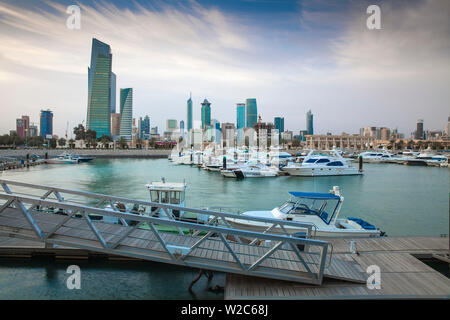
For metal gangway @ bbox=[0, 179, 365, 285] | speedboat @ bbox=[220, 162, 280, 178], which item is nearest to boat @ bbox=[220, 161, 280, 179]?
speedboat @ bbox=[220, 162, 280, 178]

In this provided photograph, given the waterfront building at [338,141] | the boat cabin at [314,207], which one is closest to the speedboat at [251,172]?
the boat cabin at [314,207]

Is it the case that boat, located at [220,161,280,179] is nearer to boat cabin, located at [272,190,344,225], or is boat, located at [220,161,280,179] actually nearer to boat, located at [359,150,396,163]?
boat cabin, located at [272,190,344,225]

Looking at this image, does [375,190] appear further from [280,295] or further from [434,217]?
[280,295]

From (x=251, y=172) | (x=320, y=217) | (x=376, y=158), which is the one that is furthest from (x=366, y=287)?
(x=376, y=158)

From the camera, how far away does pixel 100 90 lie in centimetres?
Answer: 18112

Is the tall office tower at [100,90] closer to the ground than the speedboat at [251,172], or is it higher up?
higher up

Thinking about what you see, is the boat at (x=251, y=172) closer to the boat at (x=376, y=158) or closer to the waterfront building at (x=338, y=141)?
the boat at (x=376, y=158)

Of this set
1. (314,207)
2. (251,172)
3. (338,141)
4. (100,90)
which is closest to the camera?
(314,207)

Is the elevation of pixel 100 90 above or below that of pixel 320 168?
above

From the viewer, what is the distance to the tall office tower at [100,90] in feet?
594

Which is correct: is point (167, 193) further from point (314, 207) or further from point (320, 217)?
point (320, 217)
